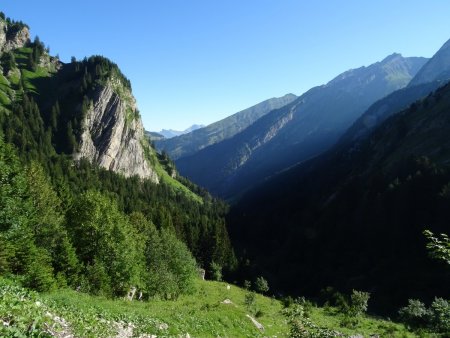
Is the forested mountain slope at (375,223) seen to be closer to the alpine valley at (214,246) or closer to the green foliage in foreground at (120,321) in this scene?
the alpine valley at (214,246)

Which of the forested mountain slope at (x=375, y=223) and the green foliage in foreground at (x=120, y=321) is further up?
the green foliage in foreground at (x=120, y=321)

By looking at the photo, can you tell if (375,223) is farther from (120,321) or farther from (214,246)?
(120,321)

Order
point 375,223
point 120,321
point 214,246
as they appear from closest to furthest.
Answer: point 120,321 < point 375,223 < point 214,246

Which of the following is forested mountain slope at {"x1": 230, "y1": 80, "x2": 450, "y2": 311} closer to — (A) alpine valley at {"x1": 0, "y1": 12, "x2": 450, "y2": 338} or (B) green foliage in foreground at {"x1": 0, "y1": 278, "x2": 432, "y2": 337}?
(A) alpine valley at {"x1": 0, "y1": 12, "x2": 450, "y2": 338}

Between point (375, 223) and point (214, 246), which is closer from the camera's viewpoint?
point (375, 223)

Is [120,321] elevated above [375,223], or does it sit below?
above

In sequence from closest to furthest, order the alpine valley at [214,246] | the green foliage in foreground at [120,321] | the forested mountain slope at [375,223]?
the green foliage in foreground at [120,321] < the alpine valley at [214,246] < the forested mountain slope at [375,223]

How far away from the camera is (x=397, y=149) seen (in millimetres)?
159375

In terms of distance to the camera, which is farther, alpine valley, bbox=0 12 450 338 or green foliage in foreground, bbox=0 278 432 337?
alpine valley, bbox=0 12 450 338

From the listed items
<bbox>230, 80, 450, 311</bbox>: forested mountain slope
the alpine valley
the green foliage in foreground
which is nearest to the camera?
the green foliage in foreground

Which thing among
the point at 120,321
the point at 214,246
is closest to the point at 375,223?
the point at 214,246

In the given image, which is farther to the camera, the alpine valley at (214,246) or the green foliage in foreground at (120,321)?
the alpine valley at (214,246)

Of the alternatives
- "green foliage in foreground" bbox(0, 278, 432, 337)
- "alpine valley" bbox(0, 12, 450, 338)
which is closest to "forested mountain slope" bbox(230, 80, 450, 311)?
"alpine valley" bbox(0, 12, 450, 338)

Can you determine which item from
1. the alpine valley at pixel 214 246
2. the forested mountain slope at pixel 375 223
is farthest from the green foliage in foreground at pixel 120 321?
the forested mountain slope at pixel 375 223
